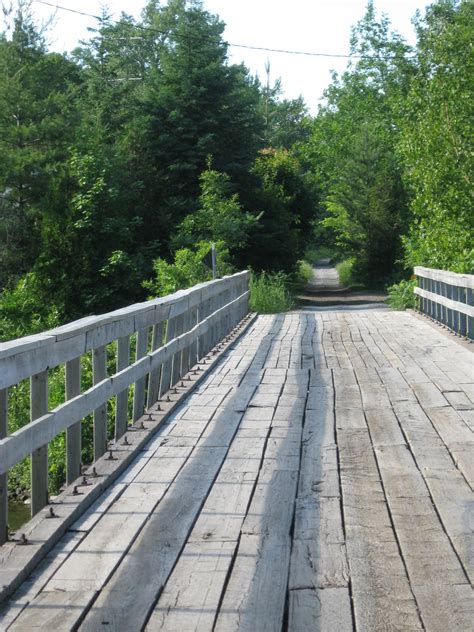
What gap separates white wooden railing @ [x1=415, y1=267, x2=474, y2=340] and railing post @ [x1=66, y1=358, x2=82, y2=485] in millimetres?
8179

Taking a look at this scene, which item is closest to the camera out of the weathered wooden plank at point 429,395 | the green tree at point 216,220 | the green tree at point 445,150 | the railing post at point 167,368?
the weathered wooden plank at point 429,395

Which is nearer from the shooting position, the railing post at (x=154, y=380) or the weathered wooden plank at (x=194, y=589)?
the weathered wooden plank at (x=194, y=589)

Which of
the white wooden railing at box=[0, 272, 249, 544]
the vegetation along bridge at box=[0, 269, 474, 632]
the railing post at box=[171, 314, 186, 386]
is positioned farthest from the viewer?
the railing post at box=[171, 314, 186, 386]

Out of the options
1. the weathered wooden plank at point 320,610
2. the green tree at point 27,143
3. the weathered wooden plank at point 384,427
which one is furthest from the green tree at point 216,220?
the weathered wooden plank at point 320,610

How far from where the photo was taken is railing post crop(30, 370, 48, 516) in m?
5.21

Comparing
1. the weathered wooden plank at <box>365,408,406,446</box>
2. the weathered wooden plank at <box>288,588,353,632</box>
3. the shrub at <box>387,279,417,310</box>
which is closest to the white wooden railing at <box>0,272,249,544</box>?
→ the weathered wooden plank at <box>288,588,353,632</box>

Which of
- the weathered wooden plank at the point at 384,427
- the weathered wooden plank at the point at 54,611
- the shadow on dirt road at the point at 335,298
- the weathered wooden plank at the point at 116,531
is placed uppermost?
the weathered wooden plank at the point at 54,611

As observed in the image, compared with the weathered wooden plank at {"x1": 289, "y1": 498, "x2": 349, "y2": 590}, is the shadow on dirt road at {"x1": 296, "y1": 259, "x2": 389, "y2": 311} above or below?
below

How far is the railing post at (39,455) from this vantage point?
521cm

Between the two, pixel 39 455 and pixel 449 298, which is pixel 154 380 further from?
pixel 449 298

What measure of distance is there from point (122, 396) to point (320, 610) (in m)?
3.81

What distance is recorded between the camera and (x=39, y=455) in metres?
5.34

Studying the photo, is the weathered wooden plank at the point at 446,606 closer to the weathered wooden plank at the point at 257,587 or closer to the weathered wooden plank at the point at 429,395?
the weathered wooden plank at the point at 257,587

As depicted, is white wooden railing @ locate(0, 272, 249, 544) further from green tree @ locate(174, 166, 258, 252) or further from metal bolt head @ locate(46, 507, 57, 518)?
green tree @ locate(174, 166, 258, 252)
